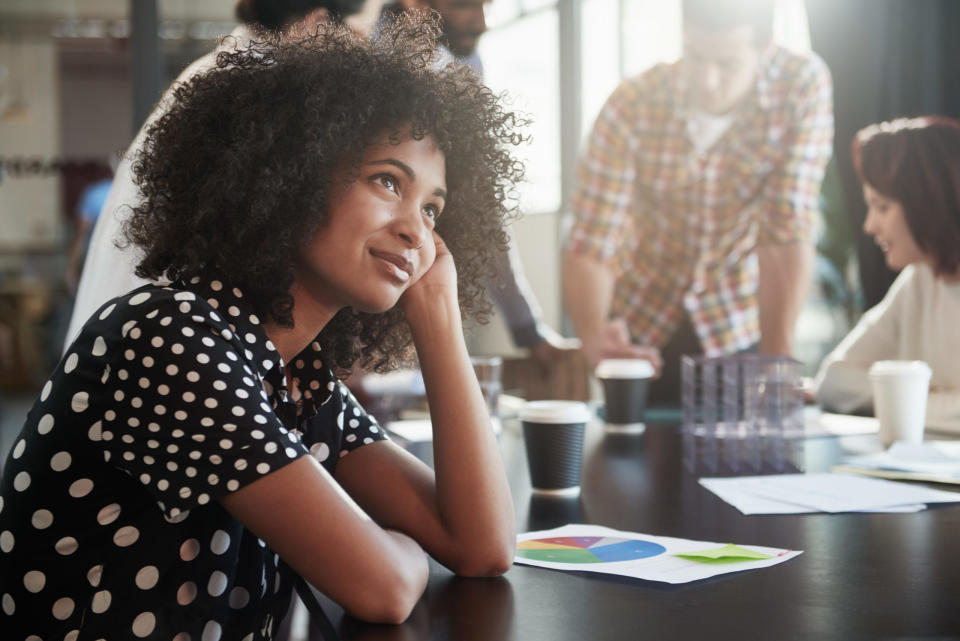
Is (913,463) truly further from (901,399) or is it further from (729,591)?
(729,591)

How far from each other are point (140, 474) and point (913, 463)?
1.10 meters

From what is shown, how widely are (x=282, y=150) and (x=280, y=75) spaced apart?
9 cm

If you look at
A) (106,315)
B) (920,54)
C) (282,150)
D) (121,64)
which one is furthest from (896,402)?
(121,64)

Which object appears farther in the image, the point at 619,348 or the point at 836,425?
the point at 619,348

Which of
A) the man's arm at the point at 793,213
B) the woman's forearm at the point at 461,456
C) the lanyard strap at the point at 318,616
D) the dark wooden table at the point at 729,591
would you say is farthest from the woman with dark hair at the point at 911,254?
the lanyard strap at the point at 318,616

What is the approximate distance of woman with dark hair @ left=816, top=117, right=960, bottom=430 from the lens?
2.06 meters

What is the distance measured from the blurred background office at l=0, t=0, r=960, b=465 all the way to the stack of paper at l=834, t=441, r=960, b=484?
0.62m

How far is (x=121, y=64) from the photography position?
34.8 ft

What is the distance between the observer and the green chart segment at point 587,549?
0.96m

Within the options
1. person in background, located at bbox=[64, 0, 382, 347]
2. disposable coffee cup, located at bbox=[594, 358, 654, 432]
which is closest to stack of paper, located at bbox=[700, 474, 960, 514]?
disposable coffee cup, located at bbox=[594, 358, 654, 432]

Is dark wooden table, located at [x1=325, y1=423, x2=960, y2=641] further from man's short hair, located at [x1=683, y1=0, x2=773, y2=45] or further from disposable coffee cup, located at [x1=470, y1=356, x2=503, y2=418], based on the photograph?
man's short hair, located at [x1=683, y1=0, x2=773, y2=45]

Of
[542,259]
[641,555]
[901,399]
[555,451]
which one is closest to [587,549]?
[641,555]

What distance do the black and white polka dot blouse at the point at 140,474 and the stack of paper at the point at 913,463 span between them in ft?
2.92

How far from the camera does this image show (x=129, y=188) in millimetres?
1601
